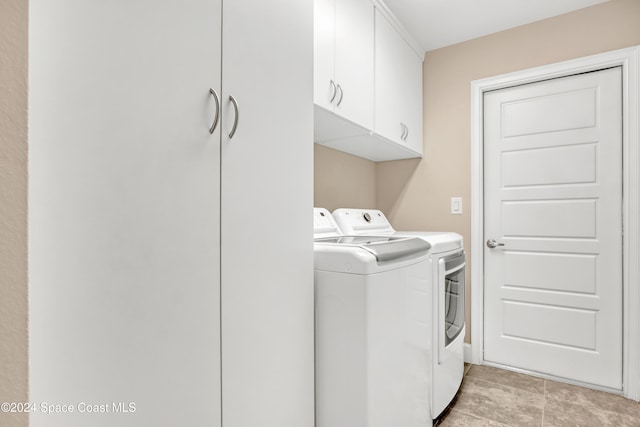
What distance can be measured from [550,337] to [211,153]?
2528mm

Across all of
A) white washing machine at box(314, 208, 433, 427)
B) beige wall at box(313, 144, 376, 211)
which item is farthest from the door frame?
white washing machine at box(314, 208, 433, 427)

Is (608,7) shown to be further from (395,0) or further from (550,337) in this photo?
(550,337)

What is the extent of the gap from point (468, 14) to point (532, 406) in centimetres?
246

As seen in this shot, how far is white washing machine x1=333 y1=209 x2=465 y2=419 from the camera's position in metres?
1.63

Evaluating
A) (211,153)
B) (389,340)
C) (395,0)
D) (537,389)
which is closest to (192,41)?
(211,153)

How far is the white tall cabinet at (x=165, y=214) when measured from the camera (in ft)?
1.88

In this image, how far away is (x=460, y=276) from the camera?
2018mm

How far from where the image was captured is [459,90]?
253cm

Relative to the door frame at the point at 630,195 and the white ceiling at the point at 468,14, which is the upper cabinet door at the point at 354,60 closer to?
the white ceiling at the point at 468,14

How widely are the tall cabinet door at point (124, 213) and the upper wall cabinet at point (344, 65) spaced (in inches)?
30.1

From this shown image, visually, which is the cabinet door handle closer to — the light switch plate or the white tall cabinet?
the white tall cabinet
